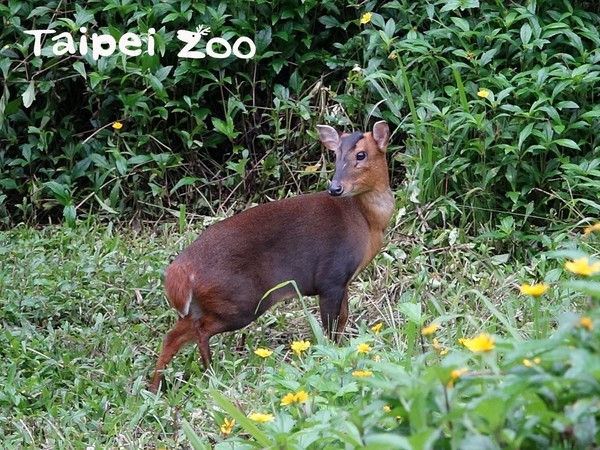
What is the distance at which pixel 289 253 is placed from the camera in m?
6.36

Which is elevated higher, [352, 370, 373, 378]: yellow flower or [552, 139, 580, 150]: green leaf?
[352, 370, 373, 378]: yellow flower

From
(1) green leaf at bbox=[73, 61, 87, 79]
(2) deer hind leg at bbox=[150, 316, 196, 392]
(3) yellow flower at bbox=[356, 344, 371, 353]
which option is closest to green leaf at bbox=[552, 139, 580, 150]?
(2) deer hind leg at bbox=[150, 316, 196, 392]

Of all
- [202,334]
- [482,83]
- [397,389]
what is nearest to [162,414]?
[202,334]

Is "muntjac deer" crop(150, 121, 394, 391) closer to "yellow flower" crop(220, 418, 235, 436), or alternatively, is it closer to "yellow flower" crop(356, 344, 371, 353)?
"yellow flower" crop(220, 418, 235, 436)

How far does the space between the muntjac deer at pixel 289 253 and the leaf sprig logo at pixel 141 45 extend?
162 cm

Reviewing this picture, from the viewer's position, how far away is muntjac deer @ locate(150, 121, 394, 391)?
6.06 metres

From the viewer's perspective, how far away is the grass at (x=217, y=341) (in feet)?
14.0

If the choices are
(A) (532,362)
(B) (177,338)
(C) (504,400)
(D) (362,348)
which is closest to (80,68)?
(B) (177,338)

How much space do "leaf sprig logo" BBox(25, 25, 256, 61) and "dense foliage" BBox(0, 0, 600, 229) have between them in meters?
0.05

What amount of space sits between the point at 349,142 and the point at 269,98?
201cm

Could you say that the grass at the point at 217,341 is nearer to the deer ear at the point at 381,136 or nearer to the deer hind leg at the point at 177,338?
the deer hind leg at the point at 177,338

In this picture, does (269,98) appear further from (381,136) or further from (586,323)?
(586,323)

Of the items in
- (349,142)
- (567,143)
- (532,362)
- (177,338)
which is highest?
(532,362)

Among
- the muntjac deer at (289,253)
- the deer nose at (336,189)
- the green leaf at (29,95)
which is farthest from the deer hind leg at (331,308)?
the green leaf at (29,95)
